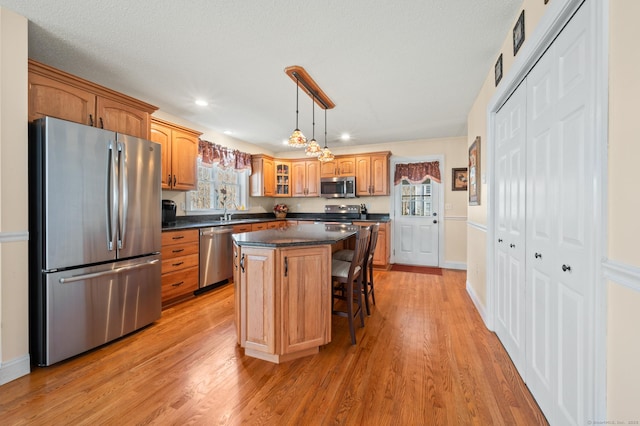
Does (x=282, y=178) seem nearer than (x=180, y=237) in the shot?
No

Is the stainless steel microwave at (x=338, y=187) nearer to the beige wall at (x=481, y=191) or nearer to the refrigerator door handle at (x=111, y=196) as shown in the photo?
the beige wall at (x=481, y=191)

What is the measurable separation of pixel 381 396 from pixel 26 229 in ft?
8.89

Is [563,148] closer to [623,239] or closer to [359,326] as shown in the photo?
[623,239]

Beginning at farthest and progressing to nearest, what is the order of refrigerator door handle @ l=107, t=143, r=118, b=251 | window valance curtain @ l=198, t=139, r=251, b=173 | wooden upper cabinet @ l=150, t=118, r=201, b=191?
window valance curtain @ l=198, t=139, r=251, b=173, wooden upper cabinet @ l=150, t=118, r=201, b=191, refrigerator door handle @ l=107, t=143, r=118, b=251

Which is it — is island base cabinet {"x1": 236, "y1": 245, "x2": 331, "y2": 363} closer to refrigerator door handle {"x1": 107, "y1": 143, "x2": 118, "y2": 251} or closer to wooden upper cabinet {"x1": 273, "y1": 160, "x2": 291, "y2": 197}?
refrigerator door handle {"x1": 107, "y1": 143, "x2": 118, "y2": 251}

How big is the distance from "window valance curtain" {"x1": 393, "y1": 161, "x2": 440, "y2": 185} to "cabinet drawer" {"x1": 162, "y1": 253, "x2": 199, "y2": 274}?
157 inches

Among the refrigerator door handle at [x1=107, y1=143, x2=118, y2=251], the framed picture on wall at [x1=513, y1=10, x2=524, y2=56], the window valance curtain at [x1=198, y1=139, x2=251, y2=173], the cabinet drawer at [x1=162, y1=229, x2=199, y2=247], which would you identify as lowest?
the cabinet drawer at [x1=162, y1=229, x2=199, y2=247]

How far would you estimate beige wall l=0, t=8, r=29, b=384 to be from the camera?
179 cm

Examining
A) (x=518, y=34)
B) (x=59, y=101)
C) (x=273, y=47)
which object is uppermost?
(x=273, y=47)

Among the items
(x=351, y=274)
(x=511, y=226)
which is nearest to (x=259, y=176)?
(x=351, y=274)

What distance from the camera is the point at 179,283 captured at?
10.8 ft

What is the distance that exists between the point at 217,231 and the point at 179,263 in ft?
2.33

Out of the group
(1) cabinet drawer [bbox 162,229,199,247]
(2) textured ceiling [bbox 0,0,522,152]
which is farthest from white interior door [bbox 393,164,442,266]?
(1) cabinet drawer [bbox 162,229,199,247]

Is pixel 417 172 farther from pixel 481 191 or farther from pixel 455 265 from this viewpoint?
pixel 481 191
